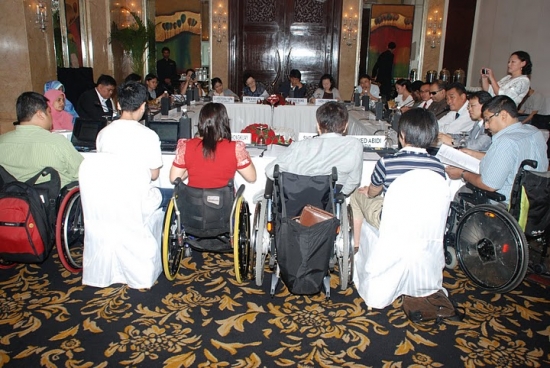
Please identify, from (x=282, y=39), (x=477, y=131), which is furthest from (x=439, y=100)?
(x=282, y=39)

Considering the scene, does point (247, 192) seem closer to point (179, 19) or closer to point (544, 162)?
point (544, 162)

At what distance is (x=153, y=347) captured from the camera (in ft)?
7.29

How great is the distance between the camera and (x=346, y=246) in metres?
2.47

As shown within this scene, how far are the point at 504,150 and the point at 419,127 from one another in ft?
2.05

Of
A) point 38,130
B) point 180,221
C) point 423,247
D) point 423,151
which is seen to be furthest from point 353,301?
point 38,130

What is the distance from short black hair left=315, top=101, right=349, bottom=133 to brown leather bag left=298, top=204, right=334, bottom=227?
0.52 m

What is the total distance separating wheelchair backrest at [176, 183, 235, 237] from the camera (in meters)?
2.58

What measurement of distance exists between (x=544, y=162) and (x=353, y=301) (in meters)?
1.50

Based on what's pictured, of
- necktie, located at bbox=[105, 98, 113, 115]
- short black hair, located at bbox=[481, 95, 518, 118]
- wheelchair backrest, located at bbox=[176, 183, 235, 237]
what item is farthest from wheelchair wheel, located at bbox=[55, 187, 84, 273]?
short black hair, located at bbox=[481, 95, 518, 118]

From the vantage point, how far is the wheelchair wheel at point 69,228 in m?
2.63

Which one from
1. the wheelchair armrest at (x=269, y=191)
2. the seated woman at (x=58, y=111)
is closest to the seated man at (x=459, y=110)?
the wheelchair armrest at (x=269, y=191)

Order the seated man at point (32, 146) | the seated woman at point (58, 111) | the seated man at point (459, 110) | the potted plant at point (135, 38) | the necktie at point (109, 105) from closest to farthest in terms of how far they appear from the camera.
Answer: the seated man at point (32, 146), the seated woman at point (58, 111), the seated man at point (459, 110), the necktie at point (109, 105), the potted plant at point (135, 38)

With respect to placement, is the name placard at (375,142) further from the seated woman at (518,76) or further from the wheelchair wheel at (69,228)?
the wheelchair wheel at (69,228)

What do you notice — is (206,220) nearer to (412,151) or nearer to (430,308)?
(412,151)
